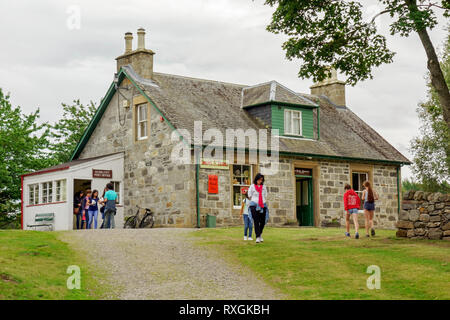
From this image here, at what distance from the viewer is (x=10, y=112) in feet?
136

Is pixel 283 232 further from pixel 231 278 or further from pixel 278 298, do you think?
pixel 278 298

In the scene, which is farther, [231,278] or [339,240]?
[339,240]

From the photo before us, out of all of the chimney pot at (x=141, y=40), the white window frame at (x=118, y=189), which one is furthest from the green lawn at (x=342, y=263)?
the chimney pot at (x=141, y=40)

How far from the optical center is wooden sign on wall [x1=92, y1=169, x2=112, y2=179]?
28.3 m

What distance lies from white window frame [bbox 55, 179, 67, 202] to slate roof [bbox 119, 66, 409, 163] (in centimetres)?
474

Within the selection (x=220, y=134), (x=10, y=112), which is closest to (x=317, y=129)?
(x=220, y=134)

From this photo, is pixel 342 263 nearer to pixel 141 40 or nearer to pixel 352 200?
pixel 352 200

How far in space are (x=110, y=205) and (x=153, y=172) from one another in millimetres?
3226

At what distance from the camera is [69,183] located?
2764 centimetres
